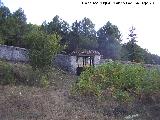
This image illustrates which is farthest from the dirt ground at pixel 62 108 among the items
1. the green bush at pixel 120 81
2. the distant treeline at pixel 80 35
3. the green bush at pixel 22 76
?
the distant treeline at pixel 80 35

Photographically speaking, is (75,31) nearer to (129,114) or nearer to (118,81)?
(118,81)

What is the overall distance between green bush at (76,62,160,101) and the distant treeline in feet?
56.0

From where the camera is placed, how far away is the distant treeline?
38562mm

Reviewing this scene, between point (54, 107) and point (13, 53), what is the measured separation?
12.8m

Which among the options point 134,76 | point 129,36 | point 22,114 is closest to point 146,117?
point 134,76

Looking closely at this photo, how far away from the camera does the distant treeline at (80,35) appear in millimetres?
38562

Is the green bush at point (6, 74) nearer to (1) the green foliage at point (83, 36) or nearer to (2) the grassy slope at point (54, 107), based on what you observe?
(2) the grassy slope at point (54, 107)

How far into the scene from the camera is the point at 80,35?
47000 millimetres

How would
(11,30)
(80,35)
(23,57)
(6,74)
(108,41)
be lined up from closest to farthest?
(6,74)
(23,57)
(11,30)
(80,35)
(108,41)

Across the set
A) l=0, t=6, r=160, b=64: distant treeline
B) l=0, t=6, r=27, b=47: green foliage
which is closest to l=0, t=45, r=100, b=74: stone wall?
l=0, t=6, r=160, b=64: distant treeline

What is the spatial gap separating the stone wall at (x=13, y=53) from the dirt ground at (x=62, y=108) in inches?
320

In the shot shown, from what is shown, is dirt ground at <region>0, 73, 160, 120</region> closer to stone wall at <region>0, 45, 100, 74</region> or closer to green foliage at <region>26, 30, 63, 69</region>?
green foliage at <region>26, 30, 63, 69</region>

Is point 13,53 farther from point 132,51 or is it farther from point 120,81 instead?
point 132,51

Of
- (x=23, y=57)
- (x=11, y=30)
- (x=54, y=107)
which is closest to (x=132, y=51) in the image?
(x=11, y=30)
